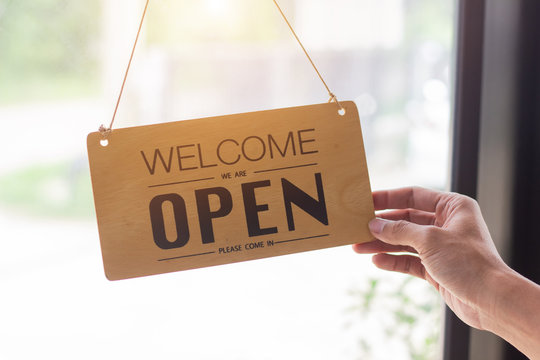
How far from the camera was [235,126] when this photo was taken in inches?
35.8

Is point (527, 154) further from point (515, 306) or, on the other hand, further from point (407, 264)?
point (515, 306)

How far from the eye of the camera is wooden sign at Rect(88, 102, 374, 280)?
2.91 feet

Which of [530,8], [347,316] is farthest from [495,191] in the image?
[347,316]

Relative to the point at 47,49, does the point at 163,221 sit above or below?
below

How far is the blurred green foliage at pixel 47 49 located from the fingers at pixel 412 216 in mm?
871

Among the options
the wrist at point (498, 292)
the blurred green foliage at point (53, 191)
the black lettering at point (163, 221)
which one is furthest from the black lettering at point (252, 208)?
the blurred green foliage at point (53, 191)

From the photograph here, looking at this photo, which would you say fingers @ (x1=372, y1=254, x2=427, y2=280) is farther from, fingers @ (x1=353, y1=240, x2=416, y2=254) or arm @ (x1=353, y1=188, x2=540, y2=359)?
arm @ (x1=353, y1=188, x2=540, y2=359)

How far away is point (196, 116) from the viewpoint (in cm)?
145

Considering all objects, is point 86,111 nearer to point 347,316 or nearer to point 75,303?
point 75,303

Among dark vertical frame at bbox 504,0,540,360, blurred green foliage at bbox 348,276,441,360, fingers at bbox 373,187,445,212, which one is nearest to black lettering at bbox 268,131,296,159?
fingers at bbox 373,187,445,212

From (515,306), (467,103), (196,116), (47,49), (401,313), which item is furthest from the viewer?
(401,313)

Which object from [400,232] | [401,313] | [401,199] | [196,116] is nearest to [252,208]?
[400,232]

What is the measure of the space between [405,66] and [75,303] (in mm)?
1221

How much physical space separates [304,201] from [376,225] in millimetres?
140
